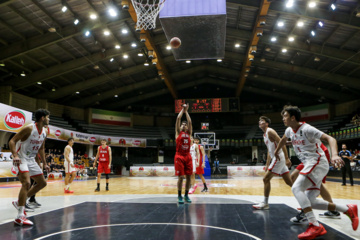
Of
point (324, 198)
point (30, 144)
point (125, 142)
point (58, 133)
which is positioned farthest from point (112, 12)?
point (125, 142)

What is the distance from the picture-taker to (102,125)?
28844 mm

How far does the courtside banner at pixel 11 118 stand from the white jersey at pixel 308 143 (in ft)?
48.8

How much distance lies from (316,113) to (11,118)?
86.3 feet

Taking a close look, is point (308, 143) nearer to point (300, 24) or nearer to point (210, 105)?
point (300, 24)

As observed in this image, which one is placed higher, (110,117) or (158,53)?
(158,53)

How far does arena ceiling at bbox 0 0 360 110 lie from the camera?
13.7 m

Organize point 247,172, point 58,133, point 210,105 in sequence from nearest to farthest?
point 247,172, point 58,133, point 210,105

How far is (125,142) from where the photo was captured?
26.4 m

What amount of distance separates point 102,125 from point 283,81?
61.7ft

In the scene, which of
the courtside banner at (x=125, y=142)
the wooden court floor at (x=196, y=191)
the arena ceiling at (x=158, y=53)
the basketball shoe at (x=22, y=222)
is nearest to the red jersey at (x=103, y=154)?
the wooden court floor at (x=196, y=191)

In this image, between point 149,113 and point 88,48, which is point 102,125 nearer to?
point 149,113

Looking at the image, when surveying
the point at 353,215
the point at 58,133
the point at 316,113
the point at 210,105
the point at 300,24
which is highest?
the point at 300,24

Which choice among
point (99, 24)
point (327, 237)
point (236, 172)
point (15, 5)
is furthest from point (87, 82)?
point (327, 237)

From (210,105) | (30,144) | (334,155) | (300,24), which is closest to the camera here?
(334,155)
